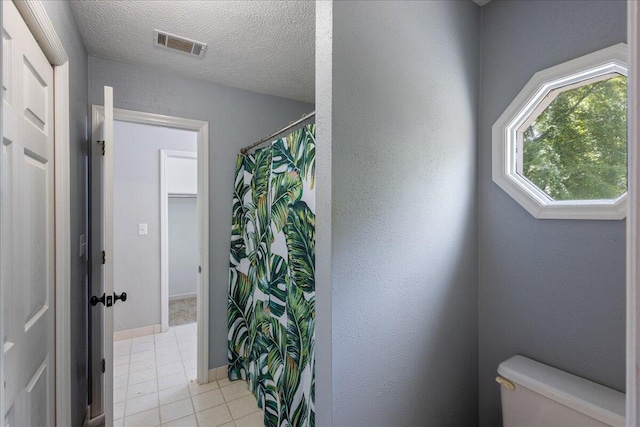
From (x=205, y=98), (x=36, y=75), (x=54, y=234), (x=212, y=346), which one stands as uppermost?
(x=205, y=98)

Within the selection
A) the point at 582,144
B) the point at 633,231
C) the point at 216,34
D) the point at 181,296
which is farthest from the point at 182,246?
the point at 633,231

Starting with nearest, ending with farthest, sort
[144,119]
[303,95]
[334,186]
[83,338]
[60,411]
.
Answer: [334,186]
[60,411]
[83,338]
[144,119]
[303,95]

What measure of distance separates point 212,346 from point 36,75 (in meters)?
2.02

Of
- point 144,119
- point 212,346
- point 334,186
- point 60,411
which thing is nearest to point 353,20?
point 334,186

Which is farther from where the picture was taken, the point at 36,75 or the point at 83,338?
the point at 83,338

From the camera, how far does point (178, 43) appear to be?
71.5 inches

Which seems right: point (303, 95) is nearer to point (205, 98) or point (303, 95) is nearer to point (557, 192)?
point (205, 98)

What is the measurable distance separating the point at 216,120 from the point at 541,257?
90.7 inches

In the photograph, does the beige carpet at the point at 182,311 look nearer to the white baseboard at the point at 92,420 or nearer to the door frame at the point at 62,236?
the white baseboard at the point at 92,420

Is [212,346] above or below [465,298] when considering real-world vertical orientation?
below

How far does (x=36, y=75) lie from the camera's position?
1.08 m

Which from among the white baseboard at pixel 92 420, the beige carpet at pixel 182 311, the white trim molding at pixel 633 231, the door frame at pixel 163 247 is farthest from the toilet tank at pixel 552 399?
the beige carpet at pixel 182 311

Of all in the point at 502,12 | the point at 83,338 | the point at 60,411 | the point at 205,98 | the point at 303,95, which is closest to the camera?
the point at 60,411

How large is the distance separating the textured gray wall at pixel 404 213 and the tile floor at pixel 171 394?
119 cm
